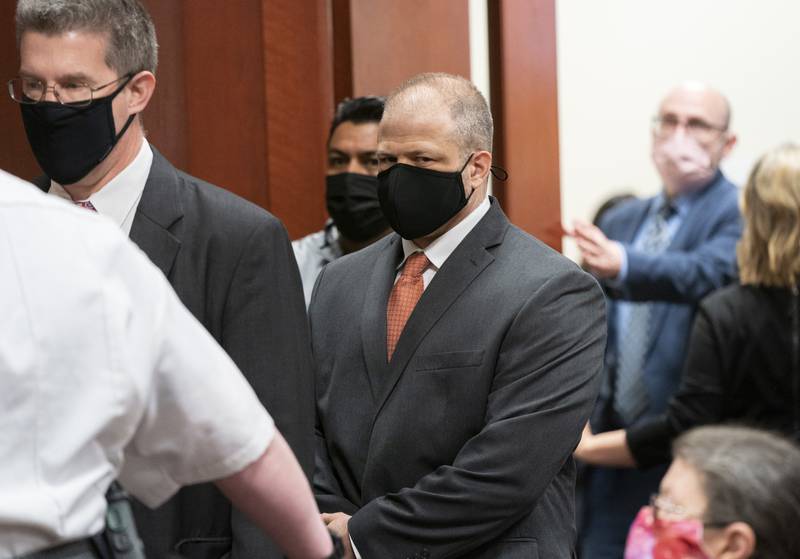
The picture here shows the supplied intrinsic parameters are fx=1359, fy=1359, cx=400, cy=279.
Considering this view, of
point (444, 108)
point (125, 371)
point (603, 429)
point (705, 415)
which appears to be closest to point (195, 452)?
point (125, 371)

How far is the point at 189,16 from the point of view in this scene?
3.30 m

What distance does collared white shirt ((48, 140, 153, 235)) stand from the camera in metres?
2.21

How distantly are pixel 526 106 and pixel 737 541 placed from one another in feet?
4.82

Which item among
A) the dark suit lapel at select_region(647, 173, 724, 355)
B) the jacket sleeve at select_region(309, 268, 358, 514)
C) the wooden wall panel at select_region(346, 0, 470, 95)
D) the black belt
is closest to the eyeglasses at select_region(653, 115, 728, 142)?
the dark suit lapel at select_region(647, 173, 724, 355)

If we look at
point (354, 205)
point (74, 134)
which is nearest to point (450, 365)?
point (74, 134)

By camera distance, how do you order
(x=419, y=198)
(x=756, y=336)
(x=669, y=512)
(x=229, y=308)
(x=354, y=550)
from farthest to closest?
(x=756, y=336)
(x=419, y=198)
(x=669, y=512)
(x=354, y=550)
(x=229, y=308)

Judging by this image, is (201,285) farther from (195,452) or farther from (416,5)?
(416,5)

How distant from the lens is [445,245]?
267cm

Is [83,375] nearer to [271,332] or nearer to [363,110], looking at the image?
[271,332]

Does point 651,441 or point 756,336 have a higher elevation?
point 756,336

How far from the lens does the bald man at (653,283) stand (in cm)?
410

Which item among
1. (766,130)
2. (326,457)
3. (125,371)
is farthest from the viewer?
(766,130)

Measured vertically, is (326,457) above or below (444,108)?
below

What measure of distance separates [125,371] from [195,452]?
142 millimetres
